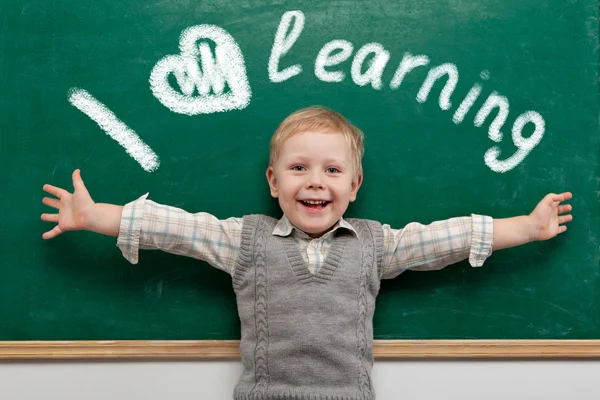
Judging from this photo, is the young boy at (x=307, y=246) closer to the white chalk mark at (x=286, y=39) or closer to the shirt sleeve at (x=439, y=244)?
the shirt sleeve at (x=439, y=244)

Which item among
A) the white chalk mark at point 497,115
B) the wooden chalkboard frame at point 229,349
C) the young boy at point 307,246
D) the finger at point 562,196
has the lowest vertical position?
the wooden chalkboard frame at point 229,349

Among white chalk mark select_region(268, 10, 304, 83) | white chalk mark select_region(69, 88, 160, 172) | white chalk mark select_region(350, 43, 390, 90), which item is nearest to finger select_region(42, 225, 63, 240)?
white chalk mark select_region(69, 88, 160, 172)

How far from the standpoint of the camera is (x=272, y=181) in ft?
4.04

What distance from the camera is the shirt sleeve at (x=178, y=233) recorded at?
3.76 ft

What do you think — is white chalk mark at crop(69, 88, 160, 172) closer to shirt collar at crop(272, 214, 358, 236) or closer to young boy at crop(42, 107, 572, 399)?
young boy at crop(42, 107, 572, 399)

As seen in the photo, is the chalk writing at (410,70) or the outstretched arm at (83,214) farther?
the chalk writing at (410,70)

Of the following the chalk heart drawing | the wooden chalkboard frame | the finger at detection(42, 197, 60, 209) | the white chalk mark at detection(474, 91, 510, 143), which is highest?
the chalk heart drawing

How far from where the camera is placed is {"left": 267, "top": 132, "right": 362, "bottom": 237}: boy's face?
1.16 meters

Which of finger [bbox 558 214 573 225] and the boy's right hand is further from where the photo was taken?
finger [bbox 558 214 573 225]

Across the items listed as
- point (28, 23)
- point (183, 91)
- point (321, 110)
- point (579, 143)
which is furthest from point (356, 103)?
point (28, 23)

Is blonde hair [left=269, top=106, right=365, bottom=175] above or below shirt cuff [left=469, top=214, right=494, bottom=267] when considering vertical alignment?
above

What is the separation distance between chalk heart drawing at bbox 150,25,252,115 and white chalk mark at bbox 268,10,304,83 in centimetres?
8

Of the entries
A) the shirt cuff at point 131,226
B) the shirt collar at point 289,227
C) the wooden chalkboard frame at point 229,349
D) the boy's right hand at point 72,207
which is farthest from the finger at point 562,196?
the boy's right hand at point 72,207

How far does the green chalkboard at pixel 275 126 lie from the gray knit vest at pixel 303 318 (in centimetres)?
12
